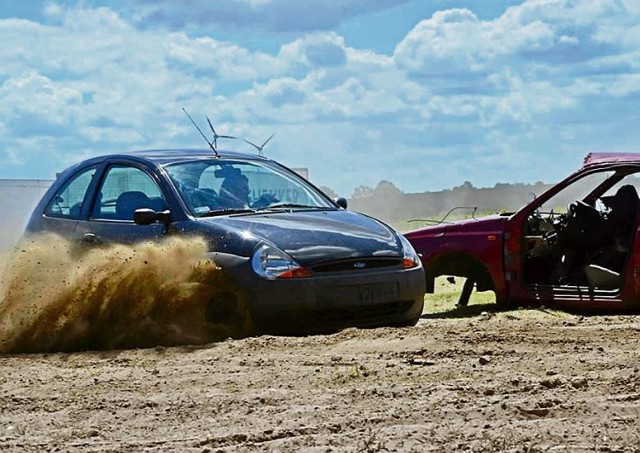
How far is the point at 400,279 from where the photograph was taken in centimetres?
923

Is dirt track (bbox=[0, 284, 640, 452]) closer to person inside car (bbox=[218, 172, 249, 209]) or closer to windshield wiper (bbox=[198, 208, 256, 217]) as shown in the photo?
windshield wiper (bbox=[198, 208, 256, 217])

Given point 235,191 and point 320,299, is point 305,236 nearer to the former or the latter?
point 320,299

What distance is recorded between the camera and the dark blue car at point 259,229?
8781 millimetres

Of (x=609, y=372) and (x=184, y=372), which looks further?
(x=184, y=372)

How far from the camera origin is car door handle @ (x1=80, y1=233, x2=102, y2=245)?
985 cm

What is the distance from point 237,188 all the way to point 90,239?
1.28 metres

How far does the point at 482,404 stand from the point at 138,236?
14.5 feet

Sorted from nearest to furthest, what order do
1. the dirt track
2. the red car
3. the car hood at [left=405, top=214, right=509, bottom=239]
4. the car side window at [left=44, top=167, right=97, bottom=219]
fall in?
the dirt track → the car side window at [left=44, top=167, right=97, bottom=219] → the red car → the car hood at [left=405, top=214, right=509, bottom=239]

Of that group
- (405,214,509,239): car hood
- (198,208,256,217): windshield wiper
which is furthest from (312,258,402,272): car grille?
(405,214,509,239): car hood

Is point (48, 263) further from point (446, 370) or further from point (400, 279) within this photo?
point (446, 370)

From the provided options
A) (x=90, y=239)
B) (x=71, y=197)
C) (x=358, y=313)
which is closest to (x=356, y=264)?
(x=358, y=313)

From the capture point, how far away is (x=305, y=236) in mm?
9062

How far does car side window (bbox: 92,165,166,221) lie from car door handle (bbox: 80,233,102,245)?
20 centimetres

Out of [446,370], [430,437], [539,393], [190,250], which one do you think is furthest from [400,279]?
[430,437]
